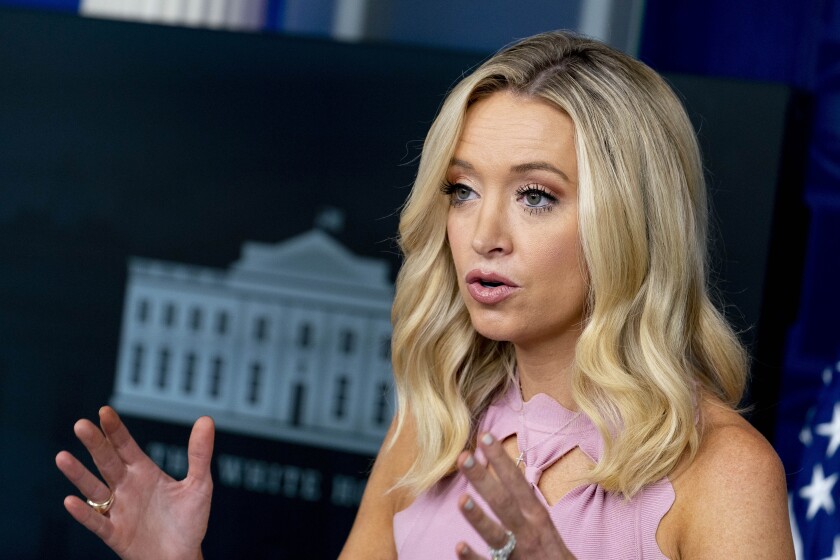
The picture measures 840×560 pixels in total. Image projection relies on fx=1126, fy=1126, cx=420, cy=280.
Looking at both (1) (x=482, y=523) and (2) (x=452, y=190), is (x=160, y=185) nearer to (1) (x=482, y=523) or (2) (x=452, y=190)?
(2) (x=452, y=190)

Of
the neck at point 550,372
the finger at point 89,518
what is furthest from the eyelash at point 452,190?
the finger at point 89,518

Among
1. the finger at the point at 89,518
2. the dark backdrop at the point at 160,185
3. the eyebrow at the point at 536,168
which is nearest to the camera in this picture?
the finger at the point at 89,518

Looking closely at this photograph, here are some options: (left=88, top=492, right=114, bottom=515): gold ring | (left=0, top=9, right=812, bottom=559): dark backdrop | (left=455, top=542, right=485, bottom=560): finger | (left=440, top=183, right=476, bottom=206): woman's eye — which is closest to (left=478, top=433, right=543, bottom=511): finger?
(left=455, top=542, right=485, bottom=560): finger

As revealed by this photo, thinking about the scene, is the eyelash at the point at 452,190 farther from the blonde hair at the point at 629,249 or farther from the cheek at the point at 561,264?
the cheek at the point at 561,264

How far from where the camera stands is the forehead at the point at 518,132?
6.14 feet

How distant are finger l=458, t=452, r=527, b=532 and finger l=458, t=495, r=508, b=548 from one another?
2 centimetres

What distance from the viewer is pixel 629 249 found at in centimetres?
186

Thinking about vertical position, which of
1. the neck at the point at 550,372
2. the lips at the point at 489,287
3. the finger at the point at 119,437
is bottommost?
the finger at the point at 119,437

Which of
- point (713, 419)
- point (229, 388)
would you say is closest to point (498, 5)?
point (229, 388)

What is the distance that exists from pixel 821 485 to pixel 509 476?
1.22 meters

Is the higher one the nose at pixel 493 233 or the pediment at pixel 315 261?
the nose at pixel 493 233

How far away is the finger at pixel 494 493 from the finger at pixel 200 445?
569mm

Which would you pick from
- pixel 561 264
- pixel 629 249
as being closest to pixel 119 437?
pixel 561 264

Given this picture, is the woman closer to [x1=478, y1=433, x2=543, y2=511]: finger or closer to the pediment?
[x1=478, y1=433, x2=543, y2=511]: finger
